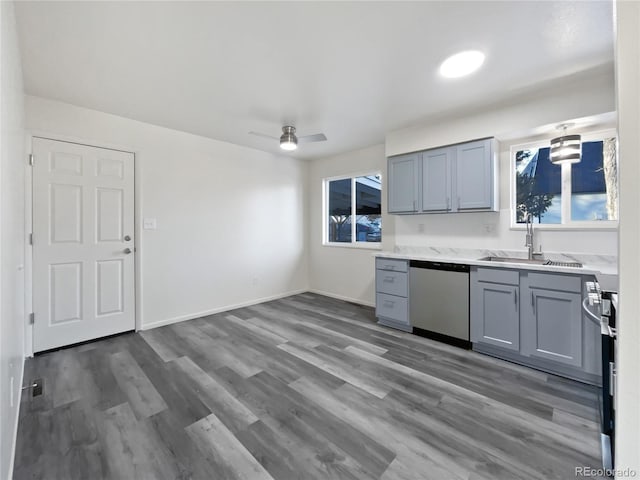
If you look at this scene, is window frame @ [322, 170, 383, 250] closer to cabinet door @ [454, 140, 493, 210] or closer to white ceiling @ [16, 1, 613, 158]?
cabinet door @ [454, 140, 493, 210]

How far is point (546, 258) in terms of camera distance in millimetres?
2893

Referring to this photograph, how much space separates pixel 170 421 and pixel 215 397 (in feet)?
1.07

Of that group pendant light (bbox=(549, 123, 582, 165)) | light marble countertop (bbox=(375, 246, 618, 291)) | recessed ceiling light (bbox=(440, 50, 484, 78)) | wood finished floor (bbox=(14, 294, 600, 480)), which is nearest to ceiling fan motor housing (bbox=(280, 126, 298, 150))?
recessed ceiling light (bbox=(440, 50, 484, 78))

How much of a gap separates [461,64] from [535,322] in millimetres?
2316

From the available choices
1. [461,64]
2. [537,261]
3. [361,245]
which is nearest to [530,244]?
[537,261]

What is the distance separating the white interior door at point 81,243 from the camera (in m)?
2.82

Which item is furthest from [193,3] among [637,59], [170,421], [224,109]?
[170,421]

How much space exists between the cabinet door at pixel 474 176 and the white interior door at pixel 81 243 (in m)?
3.89

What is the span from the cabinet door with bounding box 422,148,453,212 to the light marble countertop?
605 mm

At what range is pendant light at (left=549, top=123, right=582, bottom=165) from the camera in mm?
2658

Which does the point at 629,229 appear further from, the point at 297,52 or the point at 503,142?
the point at 503,142

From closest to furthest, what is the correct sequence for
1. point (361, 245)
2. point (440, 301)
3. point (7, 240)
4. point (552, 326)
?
point (7, 240) → point (552, 326) → point (440, 301) → point (361, 245)

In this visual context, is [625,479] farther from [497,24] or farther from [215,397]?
[497,24]

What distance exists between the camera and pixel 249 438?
169 centimetres
